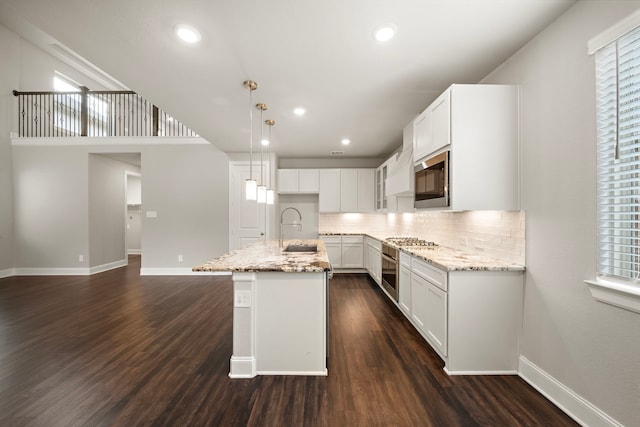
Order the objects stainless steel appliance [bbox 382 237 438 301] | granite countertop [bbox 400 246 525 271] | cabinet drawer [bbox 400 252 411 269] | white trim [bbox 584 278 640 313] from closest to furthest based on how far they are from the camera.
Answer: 1. white trim [bbox 584 278 640 313]
2. granite countertop [bbox 400 246 525 271]
3. cabinet drawer [bbox 400 252 411 269]
4. stainless steel appliance [bbox 382 237 438 301]

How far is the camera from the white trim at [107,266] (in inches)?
224

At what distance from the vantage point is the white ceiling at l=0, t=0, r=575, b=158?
5.41 feet

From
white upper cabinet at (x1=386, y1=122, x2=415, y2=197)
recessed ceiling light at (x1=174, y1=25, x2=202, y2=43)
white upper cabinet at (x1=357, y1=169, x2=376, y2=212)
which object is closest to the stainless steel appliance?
white upper cabinet at (x1=386, y1=122, x2=415, y2=197)

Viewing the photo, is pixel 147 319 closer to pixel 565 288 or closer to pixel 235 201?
pixel 235 201

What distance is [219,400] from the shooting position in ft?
5.98

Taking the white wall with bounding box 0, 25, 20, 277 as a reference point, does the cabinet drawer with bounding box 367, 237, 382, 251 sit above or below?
below

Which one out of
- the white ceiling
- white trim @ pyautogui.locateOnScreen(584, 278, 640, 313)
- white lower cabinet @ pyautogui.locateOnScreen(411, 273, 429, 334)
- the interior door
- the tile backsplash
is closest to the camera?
white trim @ pyautogui.locateOnScreen(584, 278, 640, 313)

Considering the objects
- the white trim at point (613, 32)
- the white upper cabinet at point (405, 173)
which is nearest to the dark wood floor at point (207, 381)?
the white upper cabinet at point (405, 173)

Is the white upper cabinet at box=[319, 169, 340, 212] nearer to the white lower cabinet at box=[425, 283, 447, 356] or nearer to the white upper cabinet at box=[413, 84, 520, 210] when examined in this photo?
the white lower cabinet at box=[425, 283, 447, 356]

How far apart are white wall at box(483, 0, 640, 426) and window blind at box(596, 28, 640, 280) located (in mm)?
50

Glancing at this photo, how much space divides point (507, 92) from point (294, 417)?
9.80 ft

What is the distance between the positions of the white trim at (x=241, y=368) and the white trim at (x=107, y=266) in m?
5.55

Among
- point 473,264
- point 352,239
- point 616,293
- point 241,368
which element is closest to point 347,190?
point 352,239

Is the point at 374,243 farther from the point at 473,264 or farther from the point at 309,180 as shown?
the point at 473,264
